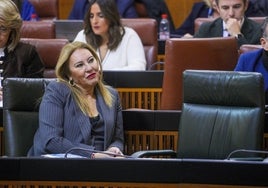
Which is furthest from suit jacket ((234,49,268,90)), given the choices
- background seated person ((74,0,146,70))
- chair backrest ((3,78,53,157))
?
background seated person ((74,0,146,70))

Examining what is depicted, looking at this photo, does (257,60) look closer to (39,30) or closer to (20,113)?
(20,113)

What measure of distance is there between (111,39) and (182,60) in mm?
1202

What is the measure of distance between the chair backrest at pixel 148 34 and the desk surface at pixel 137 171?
2.97 meters

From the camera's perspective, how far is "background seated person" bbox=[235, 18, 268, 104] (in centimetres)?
483

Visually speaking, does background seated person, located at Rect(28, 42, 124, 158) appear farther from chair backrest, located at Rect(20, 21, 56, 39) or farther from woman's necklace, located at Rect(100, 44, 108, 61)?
chair backrest, located at Rect(20, 21, 56, 39)

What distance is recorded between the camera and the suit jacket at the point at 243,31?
19.7ft

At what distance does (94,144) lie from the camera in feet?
14.6

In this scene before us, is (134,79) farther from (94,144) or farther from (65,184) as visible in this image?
(65,184)

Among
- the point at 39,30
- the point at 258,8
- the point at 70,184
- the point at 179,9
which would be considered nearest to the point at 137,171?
the point at 70,184

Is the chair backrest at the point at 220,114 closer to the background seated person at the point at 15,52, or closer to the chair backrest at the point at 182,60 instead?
the chair backrest at the point at 182,60

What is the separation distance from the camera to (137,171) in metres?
3.49

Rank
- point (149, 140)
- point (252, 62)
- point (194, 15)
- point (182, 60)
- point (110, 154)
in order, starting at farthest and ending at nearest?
point (194, 15) → point (182, 60) → point (252, 62) → point (149, 140) → point (110, 154)

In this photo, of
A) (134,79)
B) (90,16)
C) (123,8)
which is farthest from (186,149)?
(123,8)

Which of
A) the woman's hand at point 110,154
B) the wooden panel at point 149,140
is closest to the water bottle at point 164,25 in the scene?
the wooden panel at point 149,140
